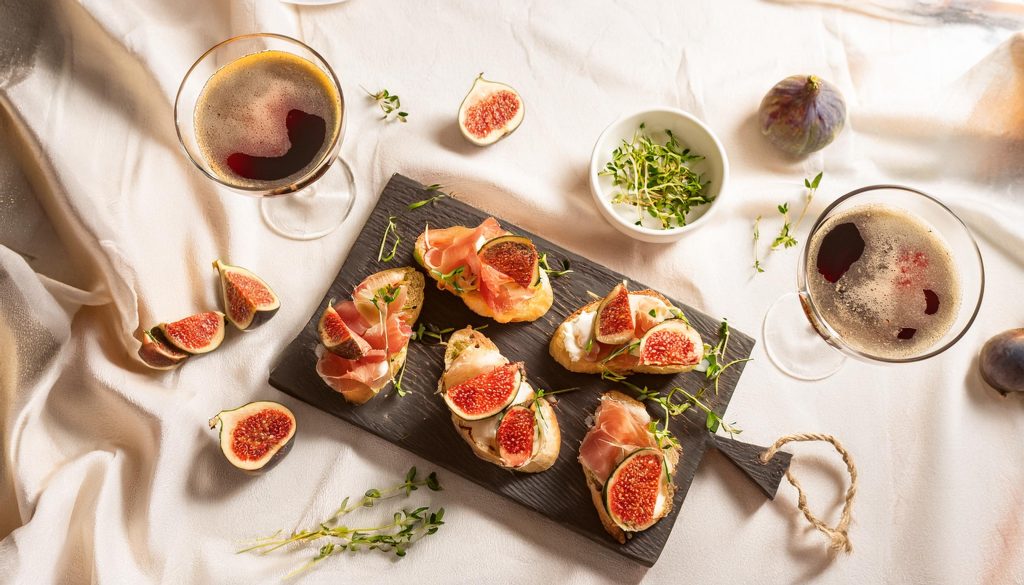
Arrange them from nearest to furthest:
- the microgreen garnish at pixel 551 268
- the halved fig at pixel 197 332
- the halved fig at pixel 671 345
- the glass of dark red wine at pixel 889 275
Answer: the glass of dark red wine at pixel 889 275
the halved fig at pixel 671 345
the halved fig at pixel 197 332
the microgreen garnish at pixel 551 268

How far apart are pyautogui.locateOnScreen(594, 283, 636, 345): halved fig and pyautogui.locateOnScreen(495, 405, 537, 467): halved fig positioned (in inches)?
14.3

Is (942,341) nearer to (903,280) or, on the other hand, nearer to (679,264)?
(903,280)

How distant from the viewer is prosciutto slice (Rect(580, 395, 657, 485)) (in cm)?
271

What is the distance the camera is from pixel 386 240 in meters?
2.99

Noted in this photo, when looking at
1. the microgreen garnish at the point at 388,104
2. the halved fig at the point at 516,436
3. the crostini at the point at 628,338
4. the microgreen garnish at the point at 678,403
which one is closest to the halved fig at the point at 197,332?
the microgreen garnish at the point at 388,104

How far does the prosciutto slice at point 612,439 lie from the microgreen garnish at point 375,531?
0.57 meters

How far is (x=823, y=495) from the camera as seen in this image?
2.96m

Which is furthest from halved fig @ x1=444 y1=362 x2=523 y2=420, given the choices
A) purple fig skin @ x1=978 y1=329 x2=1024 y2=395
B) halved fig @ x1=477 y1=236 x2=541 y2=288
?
purple fig skin @ x1=978 y1=329 x2=1024 y2=395

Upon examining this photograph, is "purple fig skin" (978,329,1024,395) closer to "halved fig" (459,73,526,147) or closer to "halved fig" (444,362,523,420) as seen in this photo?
"halved fig" (444,362,523,420)

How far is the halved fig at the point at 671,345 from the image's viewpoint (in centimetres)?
273

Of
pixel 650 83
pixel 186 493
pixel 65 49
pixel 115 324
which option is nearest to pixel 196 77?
pixel 65 49

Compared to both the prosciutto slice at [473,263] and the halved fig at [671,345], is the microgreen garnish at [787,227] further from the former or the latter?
the prosciutto slice at [473,263]

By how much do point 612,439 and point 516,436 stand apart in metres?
0.32

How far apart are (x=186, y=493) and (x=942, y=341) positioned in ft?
8.57
